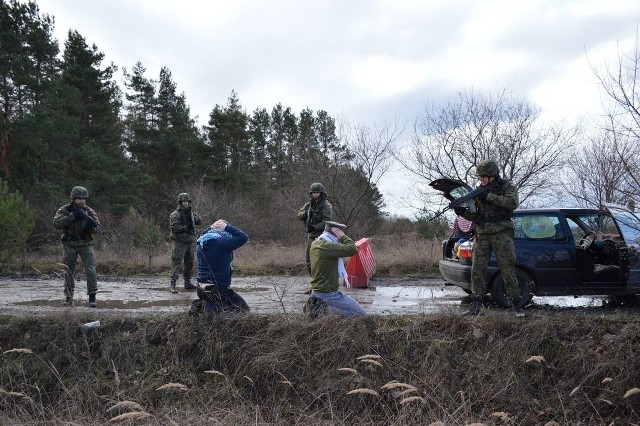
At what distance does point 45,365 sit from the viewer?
6539mm

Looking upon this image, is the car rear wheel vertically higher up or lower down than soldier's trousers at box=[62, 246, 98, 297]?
lower down

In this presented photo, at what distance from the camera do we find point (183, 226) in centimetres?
1025

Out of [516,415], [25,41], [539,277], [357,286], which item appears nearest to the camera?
[516,415]

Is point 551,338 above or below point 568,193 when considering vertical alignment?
below

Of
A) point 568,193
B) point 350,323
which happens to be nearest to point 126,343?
point 350,323

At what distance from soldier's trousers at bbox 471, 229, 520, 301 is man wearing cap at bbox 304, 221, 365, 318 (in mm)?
1736

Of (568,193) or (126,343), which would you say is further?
(568,193)

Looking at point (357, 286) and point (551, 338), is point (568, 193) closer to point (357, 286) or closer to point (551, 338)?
point (357, 286)

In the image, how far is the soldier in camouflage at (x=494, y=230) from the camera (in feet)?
22.0

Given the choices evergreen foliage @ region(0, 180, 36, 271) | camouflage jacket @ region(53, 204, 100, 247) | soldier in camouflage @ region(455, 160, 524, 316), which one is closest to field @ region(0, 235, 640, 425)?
soldier in camouflage @ region(455, 160, 524, 316)

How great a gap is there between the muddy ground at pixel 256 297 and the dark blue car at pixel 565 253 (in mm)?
450

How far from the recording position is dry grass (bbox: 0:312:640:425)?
19.4 feet

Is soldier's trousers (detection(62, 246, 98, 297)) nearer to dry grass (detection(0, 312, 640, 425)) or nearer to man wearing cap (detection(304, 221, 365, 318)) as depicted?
dry grass (detection(0, 312, 640, 425))

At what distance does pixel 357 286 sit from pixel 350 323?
14.9 feet
